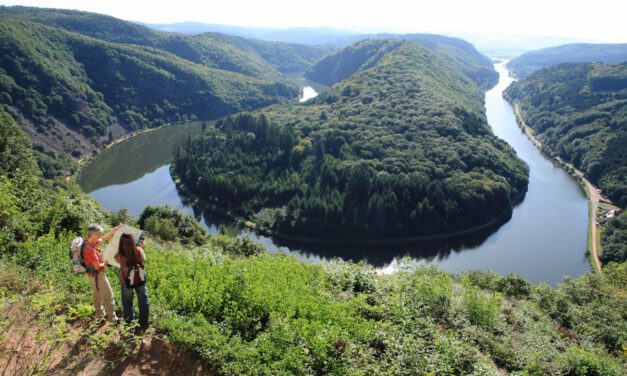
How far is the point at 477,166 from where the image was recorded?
241 ft

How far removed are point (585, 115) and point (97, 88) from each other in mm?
143834

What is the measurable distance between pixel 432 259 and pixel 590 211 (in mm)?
38148

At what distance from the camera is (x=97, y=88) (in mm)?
122938

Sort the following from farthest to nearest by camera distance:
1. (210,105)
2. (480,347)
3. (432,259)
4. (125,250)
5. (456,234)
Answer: (210,105) → (456,234) → (432,259) → (480,347) → (125,250)

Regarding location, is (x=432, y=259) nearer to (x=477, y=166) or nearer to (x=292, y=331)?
(x=477, y=166)

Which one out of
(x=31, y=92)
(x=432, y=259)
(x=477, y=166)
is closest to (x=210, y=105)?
(x=31, y=92)

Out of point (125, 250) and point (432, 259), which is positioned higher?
point (125, 250)

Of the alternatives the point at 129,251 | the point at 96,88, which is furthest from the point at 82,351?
the point at 96,88

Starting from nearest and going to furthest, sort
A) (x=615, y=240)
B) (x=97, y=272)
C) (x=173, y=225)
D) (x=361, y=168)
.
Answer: (x=97, y=272) → (x=173, y=225) → (x=615, y=240) → (x=361, y=168)

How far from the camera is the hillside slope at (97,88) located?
96438 mm

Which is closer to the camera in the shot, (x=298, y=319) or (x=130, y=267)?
(x=130, y=267)

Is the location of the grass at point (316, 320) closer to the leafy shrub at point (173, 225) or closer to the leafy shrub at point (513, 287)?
the leafy shrub at point (513, 287)

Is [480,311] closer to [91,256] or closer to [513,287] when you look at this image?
[91,256]

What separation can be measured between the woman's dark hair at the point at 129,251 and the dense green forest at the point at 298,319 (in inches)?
43.1
